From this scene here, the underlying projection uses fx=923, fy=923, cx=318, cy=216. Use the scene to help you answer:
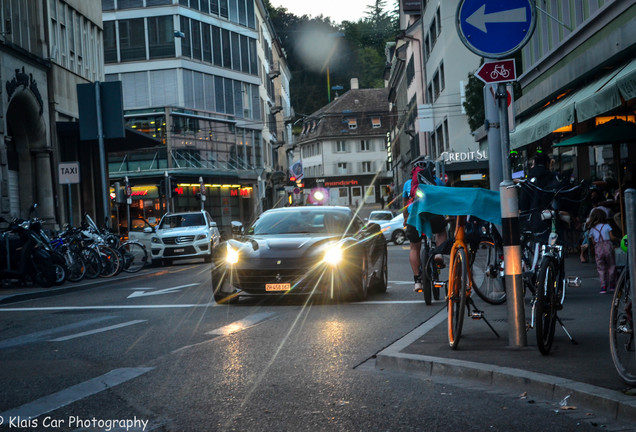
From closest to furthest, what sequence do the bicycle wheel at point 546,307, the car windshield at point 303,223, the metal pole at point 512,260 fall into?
the bicycle wheel at point 546,307
the metal pole at point 512,260
the car windshield at point 303,223

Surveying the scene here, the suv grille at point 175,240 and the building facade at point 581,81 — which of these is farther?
the suv grille at point 175,240

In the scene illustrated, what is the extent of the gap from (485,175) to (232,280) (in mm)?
29814

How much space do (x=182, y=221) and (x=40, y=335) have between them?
19.7 metres

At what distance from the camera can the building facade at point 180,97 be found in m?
56.5

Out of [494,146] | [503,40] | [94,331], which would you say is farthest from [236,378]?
[94,331]

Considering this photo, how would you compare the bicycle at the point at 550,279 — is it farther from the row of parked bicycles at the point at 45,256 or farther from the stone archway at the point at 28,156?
the stone archway at the point at 28,156

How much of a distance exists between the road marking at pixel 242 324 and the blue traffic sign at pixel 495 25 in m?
4.06

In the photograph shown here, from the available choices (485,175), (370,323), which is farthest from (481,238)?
(485,175)

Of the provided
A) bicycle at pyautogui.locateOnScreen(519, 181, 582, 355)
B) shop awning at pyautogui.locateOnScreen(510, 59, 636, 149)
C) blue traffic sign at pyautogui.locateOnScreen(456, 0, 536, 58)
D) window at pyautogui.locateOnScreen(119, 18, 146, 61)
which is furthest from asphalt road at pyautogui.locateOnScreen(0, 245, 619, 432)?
window at pyautogui.locateOnScreen(119, 18, 146, 61)

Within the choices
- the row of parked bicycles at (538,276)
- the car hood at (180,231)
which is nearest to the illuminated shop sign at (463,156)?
the car hood at (180,231)

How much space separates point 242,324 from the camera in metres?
10.5

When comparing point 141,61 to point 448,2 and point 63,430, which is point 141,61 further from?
point 63,430

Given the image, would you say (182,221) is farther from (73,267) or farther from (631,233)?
(631,233)

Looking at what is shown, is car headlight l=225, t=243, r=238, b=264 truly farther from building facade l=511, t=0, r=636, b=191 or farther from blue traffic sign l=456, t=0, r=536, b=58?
building facade l=511, t=0, r=636, b=191
